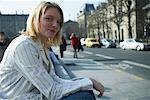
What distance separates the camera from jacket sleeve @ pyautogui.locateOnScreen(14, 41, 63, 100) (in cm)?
275

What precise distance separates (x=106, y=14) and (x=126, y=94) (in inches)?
3059

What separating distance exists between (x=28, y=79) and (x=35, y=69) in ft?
0.27

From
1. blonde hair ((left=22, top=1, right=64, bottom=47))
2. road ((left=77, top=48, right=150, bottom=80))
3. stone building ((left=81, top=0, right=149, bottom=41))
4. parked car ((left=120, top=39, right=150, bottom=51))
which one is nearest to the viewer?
blonde hair ((left=22, top=1, right=64, bottom=47))

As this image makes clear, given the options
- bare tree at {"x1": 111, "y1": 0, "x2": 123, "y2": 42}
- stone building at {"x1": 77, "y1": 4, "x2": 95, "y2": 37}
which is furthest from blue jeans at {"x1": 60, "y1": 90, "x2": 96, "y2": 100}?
stone building at {"x1": 77, "y1": 4, "x2": 95, "y2": 37}

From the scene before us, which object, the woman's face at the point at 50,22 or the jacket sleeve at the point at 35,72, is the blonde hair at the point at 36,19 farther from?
the jacket sleeve at the point at 35,72

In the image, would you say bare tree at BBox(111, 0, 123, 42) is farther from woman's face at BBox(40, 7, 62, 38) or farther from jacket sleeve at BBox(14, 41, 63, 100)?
jacket sleeve at BBox(14, 41, 63, 100)

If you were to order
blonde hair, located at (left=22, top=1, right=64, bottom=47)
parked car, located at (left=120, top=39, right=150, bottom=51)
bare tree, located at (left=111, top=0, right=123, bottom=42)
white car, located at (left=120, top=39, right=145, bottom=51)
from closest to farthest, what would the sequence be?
blonde hair, located at (left=22, top=1, right=64, bottom=47), parked car, located at (left=120, top=39, right=150, bottom=51), white car, located at (left=120, top=39, right=145, bottom=51), bare tree, located at (left=111, top=0, right=123, bottom=42)

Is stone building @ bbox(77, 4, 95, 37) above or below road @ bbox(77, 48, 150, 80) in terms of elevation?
above

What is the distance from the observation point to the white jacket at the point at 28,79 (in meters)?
2.76

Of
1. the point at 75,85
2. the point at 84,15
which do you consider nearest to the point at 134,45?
the point at 75,85

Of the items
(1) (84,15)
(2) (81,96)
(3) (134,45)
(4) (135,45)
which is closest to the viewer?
(2) (81,96)

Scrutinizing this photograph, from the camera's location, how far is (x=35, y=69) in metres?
2.78

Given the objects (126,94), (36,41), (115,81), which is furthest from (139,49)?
(36,41)

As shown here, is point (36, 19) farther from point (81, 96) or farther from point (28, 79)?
point (81, 96)
